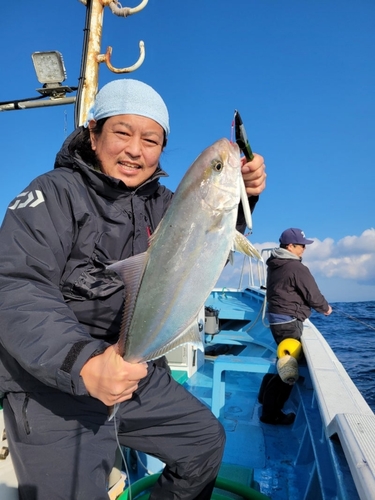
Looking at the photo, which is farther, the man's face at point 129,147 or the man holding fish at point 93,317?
the man's face at point 129,147

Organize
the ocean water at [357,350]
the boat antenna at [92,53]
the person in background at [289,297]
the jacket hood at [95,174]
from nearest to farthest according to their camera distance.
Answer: the jacket hood at [95,174] → the boat antenna at [92,53] → the person in background at [289,297] → the ocean water at [357,350]

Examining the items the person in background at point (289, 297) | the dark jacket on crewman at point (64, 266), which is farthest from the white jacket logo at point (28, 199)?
the person in background at point (289, 297)

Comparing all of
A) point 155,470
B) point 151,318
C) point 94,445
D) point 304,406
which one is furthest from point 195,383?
point 151,318

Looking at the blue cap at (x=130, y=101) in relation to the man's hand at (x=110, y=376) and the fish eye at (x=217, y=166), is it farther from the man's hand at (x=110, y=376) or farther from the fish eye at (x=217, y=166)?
the man's hand at (x=110, y=376)

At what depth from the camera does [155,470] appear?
3.70 meters

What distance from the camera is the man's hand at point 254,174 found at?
2.12 meters

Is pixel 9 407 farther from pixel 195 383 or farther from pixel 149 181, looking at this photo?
pixel 195 383

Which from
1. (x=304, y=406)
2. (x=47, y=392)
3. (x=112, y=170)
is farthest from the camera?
(x=304, y=406)

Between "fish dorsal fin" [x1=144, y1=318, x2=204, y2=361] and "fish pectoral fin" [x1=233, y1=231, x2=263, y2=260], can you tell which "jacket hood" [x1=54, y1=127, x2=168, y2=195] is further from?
"fish dorsal fin" [x1=144, y1=318, x2=204, y2=361]

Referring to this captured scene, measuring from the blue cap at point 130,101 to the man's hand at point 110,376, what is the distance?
1436 mm

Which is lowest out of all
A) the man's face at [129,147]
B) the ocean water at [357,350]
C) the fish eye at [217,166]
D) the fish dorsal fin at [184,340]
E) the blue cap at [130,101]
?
the ocean water at [357,350]

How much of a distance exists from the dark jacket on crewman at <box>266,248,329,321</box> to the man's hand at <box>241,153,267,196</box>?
3.95 m

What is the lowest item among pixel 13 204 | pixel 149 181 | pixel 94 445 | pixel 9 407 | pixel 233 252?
pixel 94 445

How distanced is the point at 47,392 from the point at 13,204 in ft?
3.30
